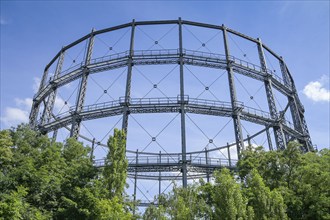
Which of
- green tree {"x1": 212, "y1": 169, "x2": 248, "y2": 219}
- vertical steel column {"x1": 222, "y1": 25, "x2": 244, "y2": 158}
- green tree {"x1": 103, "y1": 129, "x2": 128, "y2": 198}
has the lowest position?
green tree {"x1": 212, "y1": 169, "x2": 248, "y2": 219}

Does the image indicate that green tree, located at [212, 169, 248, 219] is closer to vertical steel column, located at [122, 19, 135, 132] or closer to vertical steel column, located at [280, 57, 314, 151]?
vertical steel column, located at [122, 19, 135, 132]

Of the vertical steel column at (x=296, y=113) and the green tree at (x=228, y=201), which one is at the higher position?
the vertical steel column at (x=296, y=113)

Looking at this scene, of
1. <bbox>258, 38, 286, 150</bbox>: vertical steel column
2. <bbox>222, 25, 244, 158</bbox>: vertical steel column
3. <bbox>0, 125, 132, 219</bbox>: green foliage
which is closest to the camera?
<bbox>0, 125, 132, 219</bbox>: green foliage

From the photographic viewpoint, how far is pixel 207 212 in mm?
13656

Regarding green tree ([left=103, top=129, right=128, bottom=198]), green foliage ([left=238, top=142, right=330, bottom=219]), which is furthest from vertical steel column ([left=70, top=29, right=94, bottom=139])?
green foliage ([left=238, top=142, right=330, bottom=219])

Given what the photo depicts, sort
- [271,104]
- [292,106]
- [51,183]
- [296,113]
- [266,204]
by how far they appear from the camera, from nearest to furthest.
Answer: [266,204]
[51,183]
[271,104]
[296,113]
[292,106]

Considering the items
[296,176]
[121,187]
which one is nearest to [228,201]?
[121,187]

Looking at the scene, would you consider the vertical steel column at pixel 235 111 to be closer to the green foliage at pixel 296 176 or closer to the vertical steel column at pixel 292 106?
the green foliage at pixel 296 176

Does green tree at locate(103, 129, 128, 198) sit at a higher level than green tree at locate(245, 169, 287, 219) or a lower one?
higher

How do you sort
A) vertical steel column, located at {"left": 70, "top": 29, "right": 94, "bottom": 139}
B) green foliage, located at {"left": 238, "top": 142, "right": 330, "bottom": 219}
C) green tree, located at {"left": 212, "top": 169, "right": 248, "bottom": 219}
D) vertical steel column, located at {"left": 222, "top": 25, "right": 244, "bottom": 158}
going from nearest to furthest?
green tree, located at {"left": 212, "top": 169, "right": 248, "bottom": 219}, green foliage, located at {"left": 238, "top": 142, "right": 330, "bottom": 219}, vertical steel column, located at {"left": 222, "top": 25, "right": 244, "bottom": 158}, vertical steel column, located at {"left": 70, "top": 29, "right": 94, "bottom": 139}

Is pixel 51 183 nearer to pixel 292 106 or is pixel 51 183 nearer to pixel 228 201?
pixel 228 201

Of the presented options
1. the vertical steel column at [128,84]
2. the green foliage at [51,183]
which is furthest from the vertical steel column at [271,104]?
the green foliage at [51,183]

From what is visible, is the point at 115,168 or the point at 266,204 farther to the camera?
the point at 115,168

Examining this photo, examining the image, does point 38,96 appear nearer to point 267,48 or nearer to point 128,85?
point 128,85
